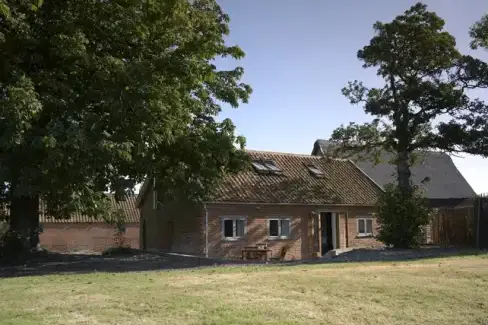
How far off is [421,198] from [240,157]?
31.5 ft

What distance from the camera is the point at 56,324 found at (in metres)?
8.45

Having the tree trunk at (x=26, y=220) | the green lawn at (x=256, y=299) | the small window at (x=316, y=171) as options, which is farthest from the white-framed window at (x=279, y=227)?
the green lawn at (x=256, y=299)

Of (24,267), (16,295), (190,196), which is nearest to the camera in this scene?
(16,295)

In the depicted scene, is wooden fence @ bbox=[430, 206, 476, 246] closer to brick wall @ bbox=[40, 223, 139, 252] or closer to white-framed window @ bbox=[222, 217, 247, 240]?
white-framed window @ bbox=[222, 217, 247, 240]

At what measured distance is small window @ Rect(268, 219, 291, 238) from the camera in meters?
29.0

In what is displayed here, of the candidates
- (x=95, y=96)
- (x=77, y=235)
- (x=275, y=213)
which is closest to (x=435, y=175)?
A: (x=275, y=213)

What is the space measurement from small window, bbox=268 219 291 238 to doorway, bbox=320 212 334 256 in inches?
112

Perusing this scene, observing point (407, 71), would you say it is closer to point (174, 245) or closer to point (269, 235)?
point (269, 235)

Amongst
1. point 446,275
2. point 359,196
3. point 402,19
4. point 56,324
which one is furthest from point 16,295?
point 359,196

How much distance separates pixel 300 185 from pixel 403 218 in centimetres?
757

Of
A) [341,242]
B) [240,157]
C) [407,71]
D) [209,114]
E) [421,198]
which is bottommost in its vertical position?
[341,242]

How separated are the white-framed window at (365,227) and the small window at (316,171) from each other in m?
3.59

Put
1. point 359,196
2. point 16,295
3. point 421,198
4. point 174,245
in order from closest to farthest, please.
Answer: point 16,295
point 421,198
point 174,245
point 359,196

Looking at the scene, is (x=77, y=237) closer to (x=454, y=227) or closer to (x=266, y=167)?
(x=266, y=167)
